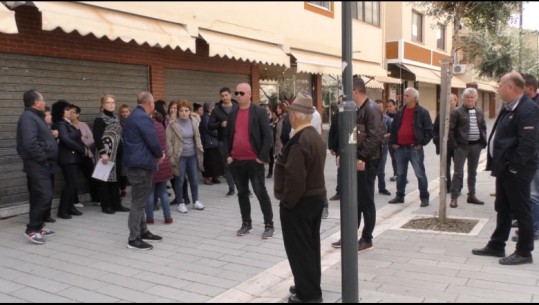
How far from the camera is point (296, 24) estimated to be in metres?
3.41

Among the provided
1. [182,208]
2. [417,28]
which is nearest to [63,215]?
[182,208]

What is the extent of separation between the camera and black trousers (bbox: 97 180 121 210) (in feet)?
25.3

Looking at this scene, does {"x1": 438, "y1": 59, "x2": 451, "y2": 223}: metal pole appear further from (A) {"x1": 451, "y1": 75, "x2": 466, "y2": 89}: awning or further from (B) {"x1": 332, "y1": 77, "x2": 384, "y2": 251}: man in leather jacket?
(A) {"x1": 451, "y1": 75, "x2": 466, "y2": 89}: awning

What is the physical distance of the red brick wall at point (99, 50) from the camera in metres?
7.59

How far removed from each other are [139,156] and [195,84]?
20.1ft

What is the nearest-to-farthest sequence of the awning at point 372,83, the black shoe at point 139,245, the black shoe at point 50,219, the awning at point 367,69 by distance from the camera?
the black shoe at point 139,245, the black shoe at point 50,219, the awning at point 367,69, the awning at point 372,83

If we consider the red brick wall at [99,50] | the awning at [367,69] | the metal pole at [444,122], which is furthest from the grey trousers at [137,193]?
the awning at [367,69]

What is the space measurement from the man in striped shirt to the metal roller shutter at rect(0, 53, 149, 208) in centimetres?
608

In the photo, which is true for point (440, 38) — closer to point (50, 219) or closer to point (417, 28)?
point (417, 28)

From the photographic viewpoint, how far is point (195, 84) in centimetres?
1136

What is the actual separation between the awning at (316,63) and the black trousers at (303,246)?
25.6ft

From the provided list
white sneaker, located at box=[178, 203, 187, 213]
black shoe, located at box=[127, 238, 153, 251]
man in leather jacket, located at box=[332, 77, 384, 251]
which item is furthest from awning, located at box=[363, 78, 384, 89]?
black shoe, located at box=[127, 238, 153, 251]

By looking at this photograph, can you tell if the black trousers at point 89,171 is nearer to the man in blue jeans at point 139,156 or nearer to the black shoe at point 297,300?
the man in blue jeans at point 139,156

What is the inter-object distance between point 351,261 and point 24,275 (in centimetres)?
323
